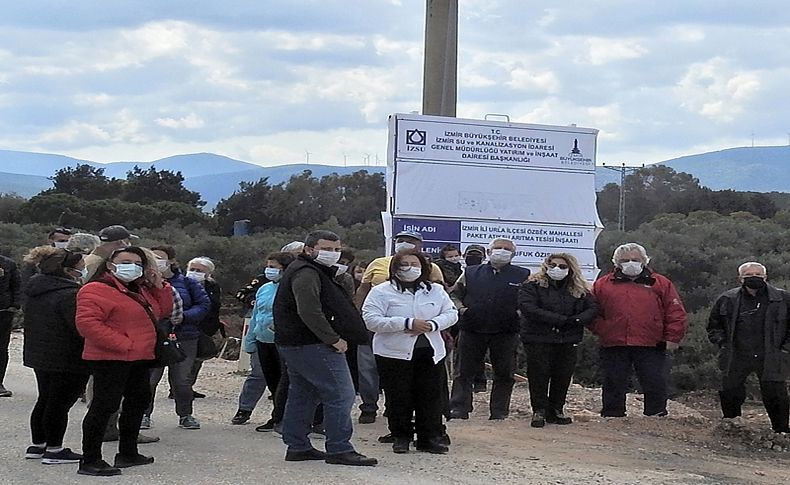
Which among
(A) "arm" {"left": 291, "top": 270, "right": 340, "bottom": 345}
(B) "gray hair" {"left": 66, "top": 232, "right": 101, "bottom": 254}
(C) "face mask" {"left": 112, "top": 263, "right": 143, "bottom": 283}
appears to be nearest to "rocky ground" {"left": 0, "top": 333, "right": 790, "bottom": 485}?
(A) "arm" {"left": 291, "top": 270, "right": 340, "bottom": 345}

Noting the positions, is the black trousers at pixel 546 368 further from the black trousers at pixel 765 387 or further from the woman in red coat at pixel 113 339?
the woman in red coat at pixel 113 339

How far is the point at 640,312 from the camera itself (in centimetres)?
1091

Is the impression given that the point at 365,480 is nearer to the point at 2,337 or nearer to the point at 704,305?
the point at 2,337

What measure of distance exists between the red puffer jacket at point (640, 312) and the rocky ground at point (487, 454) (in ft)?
2.86

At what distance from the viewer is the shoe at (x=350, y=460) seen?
8.12 meters

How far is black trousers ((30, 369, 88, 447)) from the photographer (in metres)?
8.09

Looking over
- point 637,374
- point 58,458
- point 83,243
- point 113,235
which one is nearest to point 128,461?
point 58,458

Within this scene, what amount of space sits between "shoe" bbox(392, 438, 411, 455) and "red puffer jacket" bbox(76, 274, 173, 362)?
2.28 metres

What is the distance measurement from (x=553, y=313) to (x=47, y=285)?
4.86 m

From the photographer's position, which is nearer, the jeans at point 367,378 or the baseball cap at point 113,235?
the baseball cap at point 113,235

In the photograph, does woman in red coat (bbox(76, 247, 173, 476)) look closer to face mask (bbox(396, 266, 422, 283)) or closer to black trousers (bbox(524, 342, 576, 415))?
face mask (bbox(396, 266, 422, 283))

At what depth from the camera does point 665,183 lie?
182ft

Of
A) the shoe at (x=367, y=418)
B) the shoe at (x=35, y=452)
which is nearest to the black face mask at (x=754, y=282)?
the shoe at (x=367, y=418)

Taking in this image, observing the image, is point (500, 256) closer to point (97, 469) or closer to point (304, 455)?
point (304, 455)
